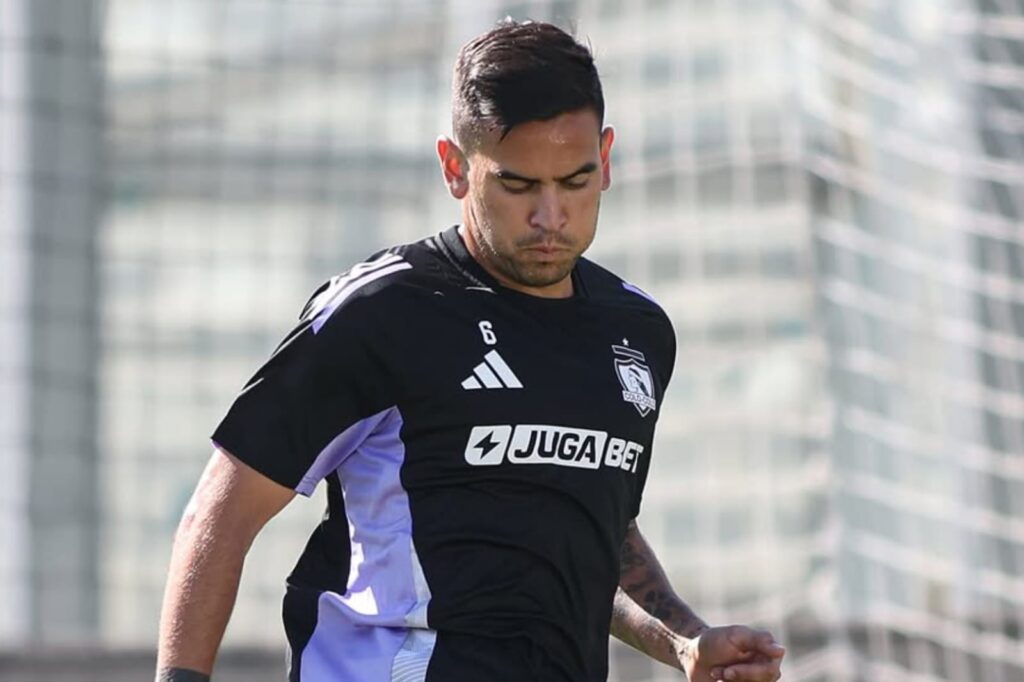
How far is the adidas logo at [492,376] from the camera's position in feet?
10.1

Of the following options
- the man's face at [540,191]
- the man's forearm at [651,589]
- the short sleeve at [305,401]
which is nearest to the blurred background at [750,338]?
the man's forearm at [651,589]

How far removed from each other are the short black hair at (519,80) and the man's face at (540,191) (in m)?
0.02

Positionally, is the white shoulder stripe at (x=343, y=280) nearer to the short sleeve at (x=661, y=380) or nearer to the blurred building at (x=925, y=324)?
the short sleeve at (x=661, y=380)

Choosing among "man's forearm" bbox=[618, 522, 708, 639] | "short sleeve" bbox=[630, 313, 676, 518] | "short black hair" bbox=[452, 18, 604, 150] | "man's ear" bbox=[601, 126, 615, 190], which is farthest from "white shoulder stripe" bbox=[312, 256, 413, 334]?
"man's forearm" bbox=[618, 522, 708, 639]

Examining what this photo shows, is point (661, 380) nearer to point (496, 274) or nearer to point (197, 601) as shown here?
point (496, 274)

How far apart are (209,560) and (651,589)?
79 cm

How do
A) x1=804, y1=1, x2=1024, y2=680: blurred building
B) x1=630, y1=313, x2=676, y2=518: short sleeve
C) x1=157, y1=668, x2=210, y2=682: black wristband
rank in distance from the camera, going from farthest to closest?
x1=804, y1=1, x2=1024, y2=680: blurred building, x1=630, y1=313, x2=676, y2=518: short sleeve, x1=157, y1=668, x2=210, y2=682: black wristband

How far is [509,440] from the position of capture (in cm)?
307

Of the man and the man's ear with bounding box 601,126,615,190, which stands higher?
the man's ear with bounding box 601,126,615,190

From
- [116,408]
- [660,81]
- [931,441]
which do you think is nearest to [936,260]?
[931,441]

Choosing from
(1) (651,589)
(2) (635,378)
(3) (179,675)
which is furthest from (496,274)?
(3) (179,675)

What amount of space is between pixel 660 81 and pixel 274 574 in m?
4.24

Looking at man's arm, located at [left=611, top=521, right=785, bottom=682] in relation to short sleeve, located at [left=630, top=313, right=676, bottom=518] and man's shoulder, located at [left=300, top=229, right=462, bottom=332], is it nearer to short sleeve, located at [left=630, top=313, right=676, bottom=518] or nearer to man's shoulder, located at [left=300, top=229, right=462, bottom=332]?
short sleeve, located at [left=630, top=313, right=676, bottom=518]

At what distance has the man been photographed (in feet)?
9.87
